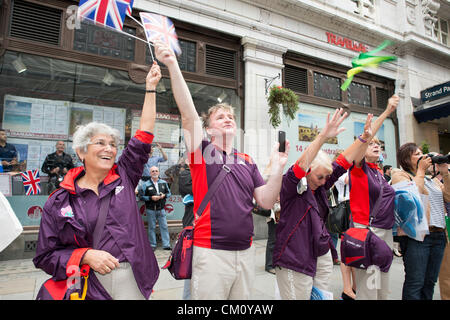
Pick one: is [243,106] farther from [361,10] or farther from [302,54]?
[361,10]

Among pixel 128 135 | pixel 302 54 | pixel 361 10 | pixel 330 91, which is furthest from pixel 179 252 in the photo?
pixel 361 10

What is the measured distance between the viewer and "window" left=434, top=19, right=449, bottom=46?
42.2 feet

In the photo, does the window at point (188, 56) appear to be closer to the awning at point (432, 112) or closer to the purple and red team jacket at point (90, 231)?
the purple and red team jacket at point (90, 231)

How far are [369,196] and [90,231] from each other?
9.20 feet

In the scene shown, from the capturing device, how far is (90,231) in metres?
1.70

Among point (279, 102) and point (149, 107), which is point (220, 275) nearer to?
point (149, 107)

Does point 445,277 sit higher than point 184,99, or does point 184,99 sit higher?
point 184,99

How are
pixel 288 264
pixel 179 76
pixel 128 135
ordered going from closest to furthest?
1. pixel 179 76
2. pixel 288 264
3. pixel 128 135

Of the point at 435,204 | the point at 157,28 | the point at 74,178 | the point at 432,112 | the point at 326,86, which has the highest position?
the point at 326,86

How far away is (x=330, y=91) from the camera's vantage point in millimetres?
9977

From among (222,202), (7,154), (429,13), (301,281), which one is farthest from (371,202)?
(429,13)

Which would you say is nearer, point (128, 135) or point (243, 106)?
point (128, 135)

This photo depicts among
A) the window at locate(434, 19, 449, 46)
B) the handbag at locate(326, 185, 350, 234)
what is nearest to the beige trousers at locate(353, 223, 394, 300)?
the handbag at locate(326, 185, 350, 234)
